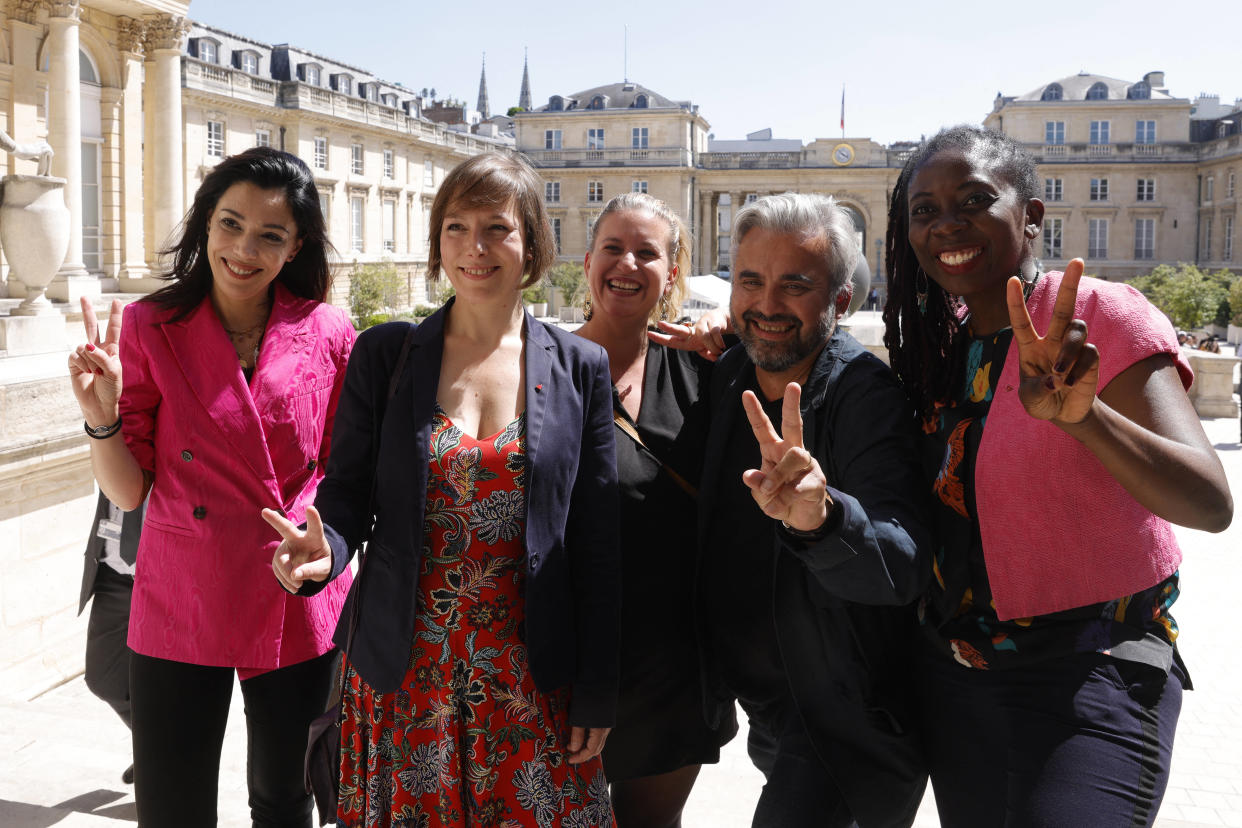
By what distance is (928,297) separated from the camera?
94.2 inches

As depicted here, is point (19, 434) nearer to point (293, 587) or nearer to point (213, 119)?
point (293, 587)

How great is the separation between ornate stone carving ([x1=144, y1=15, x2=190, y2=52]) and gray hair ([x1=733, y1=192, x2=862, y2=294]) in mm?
21265

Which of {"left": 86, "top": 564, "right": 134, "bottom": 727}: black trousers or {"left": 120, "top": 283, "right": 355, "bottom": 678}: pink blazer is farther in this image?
{"left": 86, "top": 564, "right": 134, "bottom": 727}: black trousers

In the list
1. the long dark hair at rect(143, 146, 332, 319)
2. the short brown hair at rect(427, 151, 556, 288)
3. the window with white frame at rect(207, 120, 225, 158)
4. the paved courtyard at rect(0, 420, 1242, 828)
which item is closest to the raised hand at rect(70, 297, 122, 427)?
the long dark hair at rect(143, 146, 332, 319)

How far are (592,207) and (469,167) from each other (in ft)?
194

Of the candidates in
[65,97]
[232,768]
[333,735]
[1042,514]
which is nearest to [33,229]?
[232,768]

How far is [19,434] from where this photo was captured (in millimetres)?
4535

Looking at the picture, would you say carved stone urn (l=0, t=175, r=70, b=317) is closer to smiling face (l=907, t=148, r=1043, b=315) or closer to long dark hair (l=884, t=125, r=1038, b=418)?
long dark hair (l=884, t=125, r=1038, b=418)

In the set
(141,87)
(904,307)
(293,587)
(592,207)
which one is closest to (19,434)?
(293,587)

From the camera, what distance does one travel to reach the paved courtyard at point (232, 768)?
11.4ft

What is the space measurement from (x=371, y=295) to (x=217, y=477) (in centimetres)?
3162

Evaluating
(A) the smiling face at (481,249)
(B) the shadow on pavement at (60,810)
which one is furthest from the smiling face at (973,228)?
(B) the shadow on pavement at (60,810)

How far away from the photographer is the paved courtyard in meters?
3.49

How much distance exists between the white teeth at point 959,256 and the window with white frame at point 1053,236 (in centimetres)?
5950
